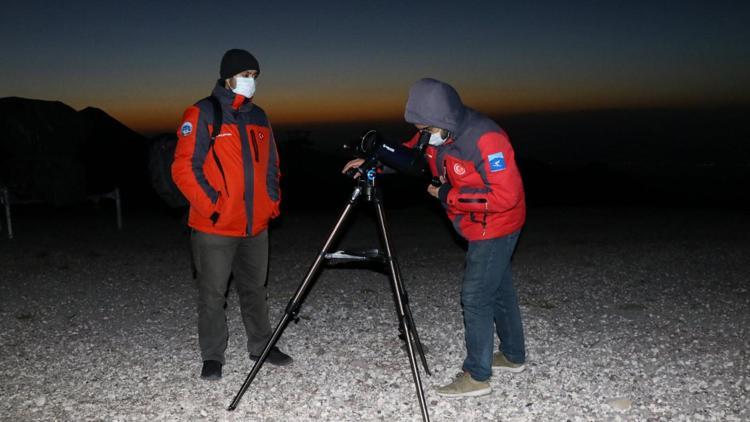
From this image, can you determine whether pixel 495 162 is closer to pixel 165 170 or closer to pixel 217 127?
pixel 217 127

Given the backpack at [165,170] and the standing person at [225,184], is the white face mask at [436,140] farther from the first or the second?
the backpack at [165,170]

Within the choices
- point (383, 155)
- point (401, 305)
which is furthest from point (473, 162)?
point (401, 305)

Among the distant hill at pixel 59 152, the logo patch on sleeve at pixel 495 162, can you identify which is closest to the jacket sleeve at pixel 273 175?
the logo patch on sleeve at pixel 495 162

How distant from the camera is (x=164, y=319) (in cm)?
620

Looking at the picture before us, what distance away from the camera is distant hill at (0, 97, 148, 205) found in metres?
12.7

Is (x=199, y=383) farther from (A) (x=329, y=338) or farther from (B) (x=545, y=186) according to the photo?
(B) (x=545, y=186)

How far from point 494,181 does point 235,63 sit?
6.29ft

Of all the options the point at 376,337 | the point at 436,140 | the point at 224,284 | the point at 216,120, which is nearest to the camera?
the point at 436,140

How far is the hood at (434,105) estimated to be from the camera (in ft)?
12.1

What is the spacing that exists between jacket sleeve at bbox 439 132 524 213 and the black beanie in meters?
1.68

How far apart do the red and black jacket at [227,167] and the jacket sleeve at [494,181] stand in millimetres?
1438

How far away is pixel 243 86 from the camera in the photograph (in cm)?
Result: 429

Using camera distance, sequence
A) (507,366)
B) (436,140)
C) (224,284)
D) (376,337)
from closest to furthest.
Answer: (436,140) < (224,284) < (507,366) < (376,337)

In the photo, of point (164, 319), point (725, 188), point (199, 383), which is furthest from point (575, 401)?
point (725, 188)
